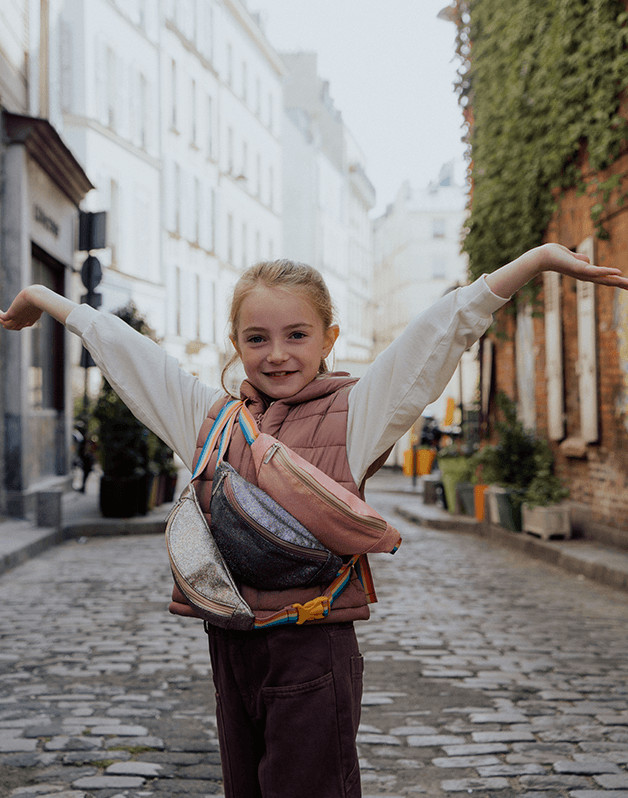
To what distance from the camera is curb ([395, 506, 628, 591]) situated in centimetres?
821

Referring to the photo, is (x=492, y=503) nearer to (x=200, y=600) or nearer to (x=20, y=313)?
(x=20, y=313)

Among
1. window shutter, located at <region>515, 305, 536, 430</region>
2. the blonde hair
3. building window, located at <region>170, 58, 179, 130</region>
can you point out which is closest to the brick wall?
window shutter, located at <region>515, 305, 536, 430</region>

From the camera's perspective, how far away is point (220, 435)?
2297mm

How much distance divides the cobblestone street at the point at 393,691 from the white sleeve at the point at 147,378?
162 cm

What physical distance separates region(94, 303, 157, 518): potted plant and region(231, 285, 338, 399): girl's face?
10.1 metres

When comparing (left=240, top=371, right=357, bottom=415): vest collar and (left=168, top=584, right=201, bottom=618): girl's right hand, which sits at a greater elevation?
(left=240, top=371, right=357, bottom=415): vest collar

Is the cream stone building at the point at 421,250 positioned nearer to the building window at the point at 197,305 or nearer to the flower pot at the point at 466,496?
the building window at the point at 197,305

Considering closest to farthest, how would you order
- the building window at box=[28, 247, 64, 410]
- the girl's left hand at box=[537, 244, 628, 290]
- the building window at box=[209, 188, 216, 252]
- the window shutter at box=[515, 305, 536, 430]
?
the girl's left hand at box=[537, 244, 628, 290] < the window shutter at box=[515, 305, 536, 430] < the building window at box=[28, 247, 64, 410] < the building window at box=[209, 188, 216, 252]

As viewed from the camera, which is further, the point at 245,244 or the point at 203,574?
the point at 245,244

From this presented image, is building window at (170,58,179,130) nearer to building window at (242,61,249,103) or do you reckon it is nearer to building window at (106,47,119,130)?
building window at (106,47,119,130)

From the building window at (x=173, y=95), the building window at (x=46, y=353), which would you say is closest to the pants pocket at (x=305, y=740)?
the building window at (x=46, y=353)

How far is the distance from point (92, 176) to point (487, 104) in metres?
12.4

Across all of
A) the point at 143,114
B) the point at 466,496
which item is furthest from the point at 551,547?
the point at 143,114

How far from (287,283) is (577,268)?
64 cm
